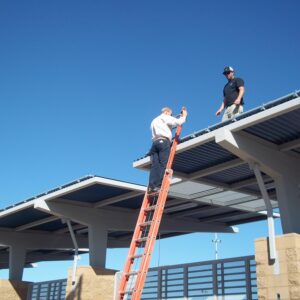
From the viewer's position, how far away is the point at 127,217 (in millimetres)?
22594

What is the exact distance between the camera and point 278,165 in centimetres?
1303

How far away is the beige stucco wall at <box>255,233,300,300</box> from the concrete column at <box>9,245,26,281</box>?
61.5ft

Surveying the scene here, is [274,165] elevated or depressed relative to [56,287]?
elevated

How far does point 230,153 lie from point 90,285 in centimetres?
998

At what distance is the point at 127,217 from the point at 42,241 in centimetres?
762

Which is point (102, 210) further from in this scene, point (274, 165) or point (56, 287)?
point (274, 165)

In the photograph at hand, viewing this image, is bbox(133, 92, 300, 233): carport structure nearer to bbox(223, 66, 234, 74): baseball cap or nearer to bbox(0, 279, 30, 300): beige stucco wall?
bbox(223, 66, 234, 74): baseball cap

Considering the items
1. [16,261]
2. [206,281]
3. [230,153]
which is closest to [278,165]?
[230,153]

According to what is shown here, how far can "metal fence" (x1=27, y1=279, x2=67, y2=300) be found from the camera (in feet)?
76.6

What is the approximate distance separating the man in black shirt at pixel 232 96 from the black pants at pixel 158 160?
3.09 meters

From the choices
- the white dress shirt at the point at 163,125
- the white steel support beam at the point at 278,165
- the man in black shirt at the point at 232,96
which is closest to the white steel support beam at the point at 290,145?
the white steel support beam at the point at 278,165

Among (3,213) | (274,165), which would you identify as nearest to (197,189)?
(274,165)

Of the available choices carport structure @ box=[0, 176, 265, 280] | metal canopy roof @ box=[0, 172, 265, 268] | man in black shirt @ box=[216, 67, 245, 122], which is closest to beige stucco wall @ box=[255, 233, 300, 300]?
man in black shirt @ box=[216, 67, 245, 122]

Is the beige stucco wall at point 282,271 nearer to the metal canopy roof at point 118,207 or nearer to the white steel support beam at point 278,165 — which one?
the white steel support beam at point 278,165
